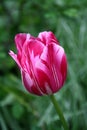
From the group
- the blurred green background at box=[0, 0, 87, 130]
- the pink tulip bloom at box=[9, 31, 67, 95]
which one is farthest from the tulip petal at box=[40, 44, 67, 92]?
the blurred green background at box=[0, 0, 87, 130]

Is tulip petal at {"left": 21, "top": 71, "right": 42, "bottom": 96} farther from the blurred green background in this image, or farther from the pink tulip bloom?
the blurred green background

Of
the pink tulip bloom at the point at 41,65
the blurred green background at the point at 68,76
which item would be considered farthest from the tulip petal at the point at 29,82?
the blurred green background at the point at 68,76

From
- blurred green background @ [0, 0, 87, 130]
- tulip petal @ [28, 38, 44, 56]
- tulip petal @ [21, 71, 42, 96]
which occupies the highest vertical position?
tulip petal @ [28, 38, 44, 56]

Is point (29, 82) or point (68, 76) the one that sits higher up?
point (29, 82)

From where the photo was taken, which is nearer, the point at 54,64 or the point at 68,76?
the point at 54,64

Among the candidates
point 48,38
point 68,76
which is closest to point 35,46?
point 48,38

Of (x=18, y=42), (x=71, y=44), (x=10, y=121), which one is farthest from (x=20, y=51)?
(x=71, y=44)

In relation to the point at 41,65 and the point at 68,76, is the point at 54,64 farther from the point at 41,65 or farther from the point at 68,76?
the point at 68,76
